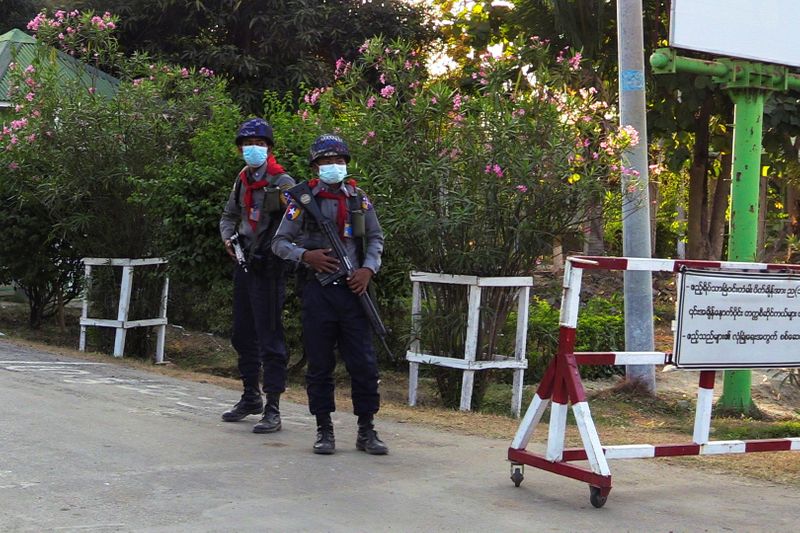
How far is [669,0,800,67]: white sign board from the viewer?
371 inches

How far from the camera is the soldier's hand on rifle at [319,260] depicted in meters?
6.64

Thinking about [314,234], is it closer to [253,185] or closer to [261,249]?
[261,249]

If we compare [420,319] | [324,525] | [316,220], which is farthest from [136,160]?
[324,525]

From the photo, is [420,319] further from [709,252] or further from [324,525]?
[709,252]

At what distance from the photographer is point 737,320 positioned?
6.42 metres

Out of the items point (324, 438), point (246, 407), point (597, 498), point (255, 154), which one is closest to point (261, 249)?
point (255, 154)

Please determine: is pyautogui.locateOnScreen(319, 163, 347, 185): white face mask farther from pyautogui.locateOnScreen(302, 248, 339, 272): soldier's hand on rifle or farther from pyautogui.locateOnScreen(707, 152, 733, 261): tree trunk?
pyautogui.locateOnScreen(707, 152, 733, 261): tree trunk

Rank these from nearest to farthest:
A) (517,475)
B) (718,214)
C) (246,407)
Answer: (517,475)
(246,407)
(718,214)

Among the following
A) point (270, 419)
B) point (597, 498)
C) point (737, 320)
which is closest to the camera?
point (597, 498)

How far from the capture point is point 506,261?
364 inches

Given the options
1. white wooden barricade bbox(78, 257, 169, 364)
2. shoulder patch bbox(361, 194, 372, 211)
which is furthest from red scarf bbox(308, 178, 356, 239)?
white wooden barricade bbox(78, 257, 169, 364)

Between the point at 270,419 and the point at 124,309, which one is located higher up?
the point at 124,309

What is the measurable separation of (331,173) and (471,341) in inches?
110

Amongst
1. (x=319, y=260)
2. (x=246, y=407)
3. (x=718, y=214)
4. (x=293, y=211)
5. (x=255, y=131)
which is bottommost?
(x=246, y=407)
